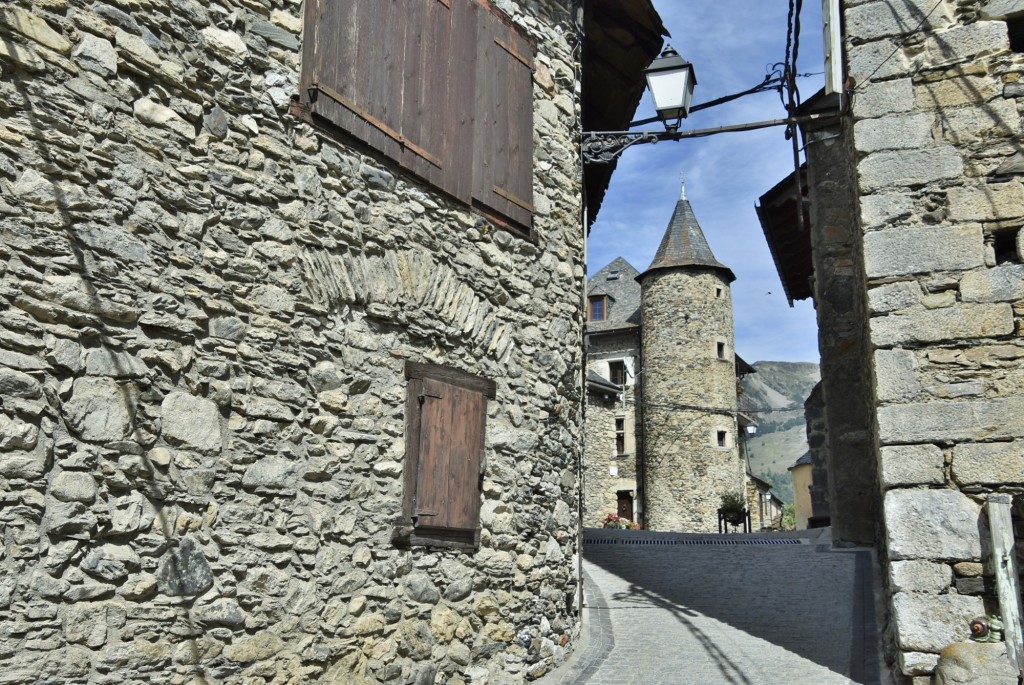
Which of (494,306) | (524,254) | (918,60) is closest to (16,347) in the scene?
(494,306)

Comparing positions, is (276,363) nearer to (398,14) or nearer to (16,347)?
(16,347)

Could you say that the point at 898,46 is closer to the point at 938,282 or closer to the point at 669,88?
the point at 938,282

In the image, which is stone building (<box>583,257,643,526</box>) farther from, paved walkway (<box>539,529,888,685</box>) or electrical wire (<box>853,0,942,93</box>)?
electrical wire (<box>853,0,942,93</box>)

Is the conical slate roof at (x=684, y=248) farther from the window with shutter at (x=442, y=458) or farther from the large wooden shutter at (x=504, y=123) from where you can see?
the window with shutter at (x=442, y=458)

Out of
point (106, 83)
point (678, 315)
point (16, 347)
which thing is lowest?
point (16, 347)

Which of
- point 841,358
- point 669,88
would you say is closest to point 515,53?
A: point 669,88

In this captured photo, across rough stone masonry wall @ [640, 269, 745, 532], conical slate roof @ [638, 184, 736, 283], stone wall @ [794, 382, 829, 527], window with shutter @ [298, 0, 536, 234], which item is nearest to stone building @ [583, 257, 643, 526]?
rough stone masonry wall @ [640, 269, 745, 532]

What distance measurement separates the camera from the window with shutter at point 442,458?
217 inches

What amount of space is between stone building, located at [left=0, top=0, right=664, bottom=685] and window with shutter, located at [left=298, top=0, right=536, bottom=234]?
0.07 ft

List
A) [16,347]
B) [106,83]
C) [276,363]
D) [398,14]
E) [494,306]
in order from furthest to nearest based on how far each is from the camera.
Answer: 1. [494,306]
2. [398,14]
3. [276,363]
4. [106,83]
5. [16,347]

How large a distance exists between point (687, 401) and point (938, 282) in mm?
24194

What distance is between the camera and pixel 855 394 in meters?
10.8

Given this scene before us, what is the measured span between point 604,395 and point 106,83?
90.4ft

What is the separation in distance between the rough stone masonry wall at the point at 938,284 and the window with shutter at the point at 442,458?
2.56 metres
